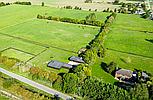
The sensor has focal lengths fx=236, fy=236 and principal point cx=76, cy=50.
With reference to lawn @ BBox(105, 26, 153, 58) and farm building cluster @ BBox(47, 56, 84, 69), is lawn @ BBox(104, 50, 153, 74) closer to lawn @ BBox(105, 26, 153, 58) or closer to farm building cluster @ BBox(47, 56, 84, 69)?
lawn @ BBox(105, 26, 153, 58)

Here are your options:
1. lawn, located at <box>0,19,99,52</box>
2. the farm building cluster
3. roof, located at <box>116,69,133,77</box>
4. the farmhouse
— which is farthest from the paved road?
lawn, located at <box>0,19,99,52</box>

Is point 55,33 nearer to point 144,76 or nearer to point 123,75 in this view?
point 123,75

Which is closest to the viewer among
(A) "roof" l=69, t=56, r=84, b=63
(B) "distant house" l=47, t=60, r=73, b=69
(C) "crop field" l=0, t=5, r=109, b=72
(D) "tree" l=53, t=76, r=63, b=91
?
(D) "tree" l=53, t=76, r=63, b=91

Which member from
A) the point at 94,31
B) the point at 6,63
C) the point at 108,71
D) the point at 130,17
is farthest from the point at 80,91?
the point at 130,17

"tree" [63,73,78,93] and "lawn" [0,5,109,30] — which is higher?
"lawn" [0,5,109,30]

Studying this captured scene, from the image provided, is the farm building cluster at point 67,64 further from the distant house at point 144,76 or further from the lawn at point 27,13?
the lawn at point 27,13

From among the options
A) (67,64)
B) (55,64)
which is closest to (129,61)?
(67,64)

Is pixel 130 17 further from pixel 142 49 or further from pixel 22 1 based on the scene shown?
pixel 22 1
